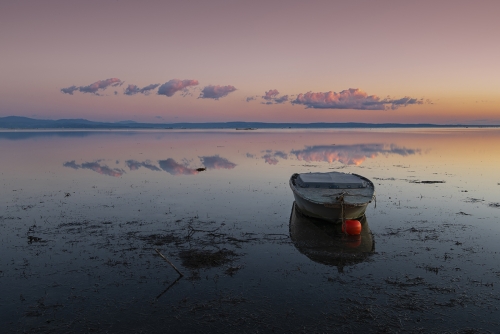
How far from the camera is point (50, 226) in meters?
19.2

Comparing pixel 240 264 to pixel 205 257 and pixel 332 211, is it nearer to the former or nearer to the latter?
pixel 205 257

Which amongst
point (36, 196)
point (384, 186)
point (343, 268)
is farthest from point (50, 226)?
point (384, 186)

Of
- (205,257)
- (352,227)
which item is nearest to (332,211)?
(352,227)

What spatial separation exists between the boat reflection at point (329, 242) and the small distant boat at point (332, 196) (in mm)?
662

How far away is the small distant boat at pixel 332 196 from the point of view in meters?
18.9

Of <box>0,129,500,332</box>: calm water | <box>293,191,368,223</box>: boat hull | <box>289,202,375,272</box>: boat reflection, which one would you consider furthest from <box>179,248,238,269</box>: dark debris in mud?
<box>293,191,368,223</box>: boat hull

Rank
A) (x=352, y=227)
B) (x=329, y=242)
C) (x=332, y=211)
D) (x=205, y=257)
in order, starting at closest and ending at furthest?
(x=205, y=257), (x=329, y=242), (x=352, y=227), (x=332, y=211)

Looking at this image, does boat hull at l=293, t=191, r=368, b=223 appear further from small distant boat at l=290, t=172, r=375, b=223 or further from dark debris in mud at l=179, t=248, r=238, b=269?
dark debris in mud at l=179, t=248, r=238, b=269

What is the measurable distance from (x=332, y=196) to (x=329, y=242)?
3.72 meters

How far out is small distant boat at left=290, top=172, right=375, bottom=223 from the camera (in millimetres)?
18938

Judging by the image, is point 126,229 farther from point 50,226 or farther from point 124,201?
point 124,201

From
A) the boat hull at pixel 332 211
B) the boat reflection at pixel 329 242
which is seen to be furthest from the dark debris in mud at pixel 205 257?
the boat hull at pixel 332 211

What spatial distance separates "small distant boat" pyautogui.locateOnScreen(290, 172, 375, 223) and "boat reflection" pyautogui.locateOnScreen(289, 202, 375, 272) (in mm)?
662

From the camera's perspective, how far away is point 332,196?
2030 centimetres
